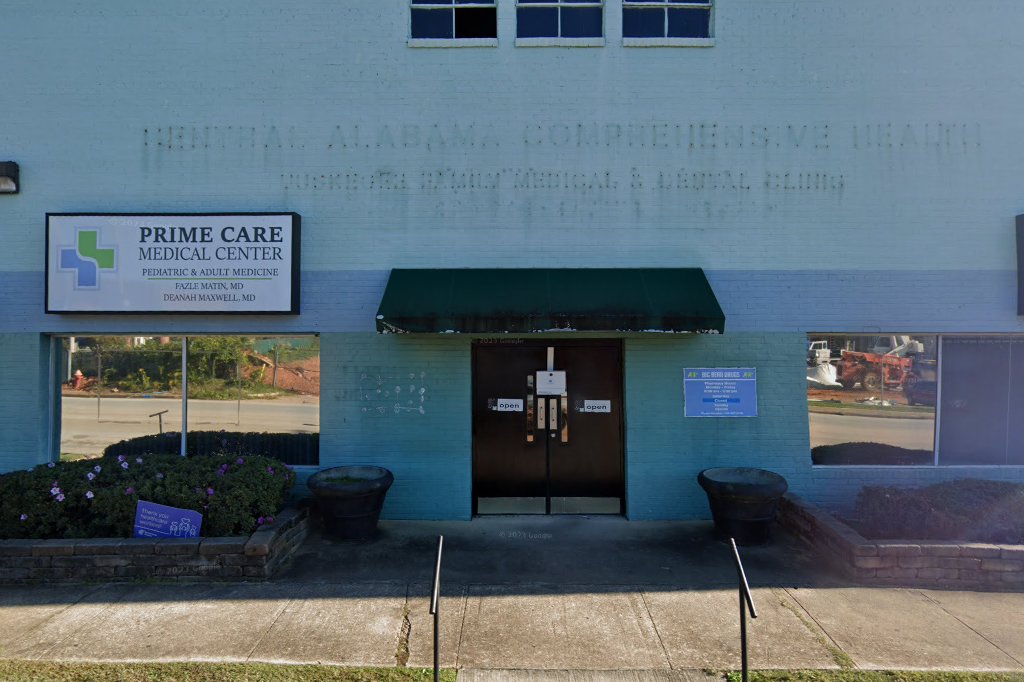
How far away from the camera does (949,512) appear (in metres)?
6.72

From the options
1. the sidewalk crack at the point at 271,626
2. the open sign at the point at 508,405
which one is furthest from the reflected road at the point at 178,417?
the sidewalk crack at the point at 271,626

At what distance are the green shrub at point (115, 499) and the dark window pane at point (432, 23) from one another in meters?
6.24

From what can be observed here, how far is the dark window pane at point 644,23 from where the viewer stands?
27.7ft

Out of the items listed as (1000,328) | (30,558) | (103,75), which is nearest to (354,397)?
(30,558)

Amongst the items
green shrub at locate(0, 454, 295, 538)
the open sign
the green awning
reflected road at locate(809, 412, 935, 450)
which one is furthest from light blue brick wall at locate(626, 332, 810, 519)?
green shrub at locate(0, 454, 295, 538)

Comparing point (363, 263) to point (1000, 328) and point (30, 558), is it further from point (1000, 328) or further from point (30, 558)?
point (1000, 328)

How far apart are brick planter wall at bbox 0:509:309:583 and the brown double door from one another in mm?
3111

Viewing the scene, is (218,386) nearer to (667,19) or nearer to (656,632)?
(656,632)

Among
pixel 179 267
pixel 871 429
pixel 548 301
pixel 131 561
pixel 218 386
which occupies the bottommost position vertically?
pixel 131 561

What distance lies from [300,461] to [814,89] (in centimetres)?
861

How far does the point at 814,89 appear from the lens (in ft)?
27.0

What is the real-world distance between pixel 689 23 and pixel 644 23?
0.63 m

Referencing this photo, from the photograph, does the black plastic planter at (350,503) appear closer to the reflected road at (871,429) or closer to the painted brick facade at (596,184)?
the painted brick facade at (596,184)

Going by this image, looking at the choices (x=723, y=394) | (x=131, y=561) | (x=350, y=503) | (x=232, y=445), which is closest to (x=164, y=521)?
(x=131, y=561)
